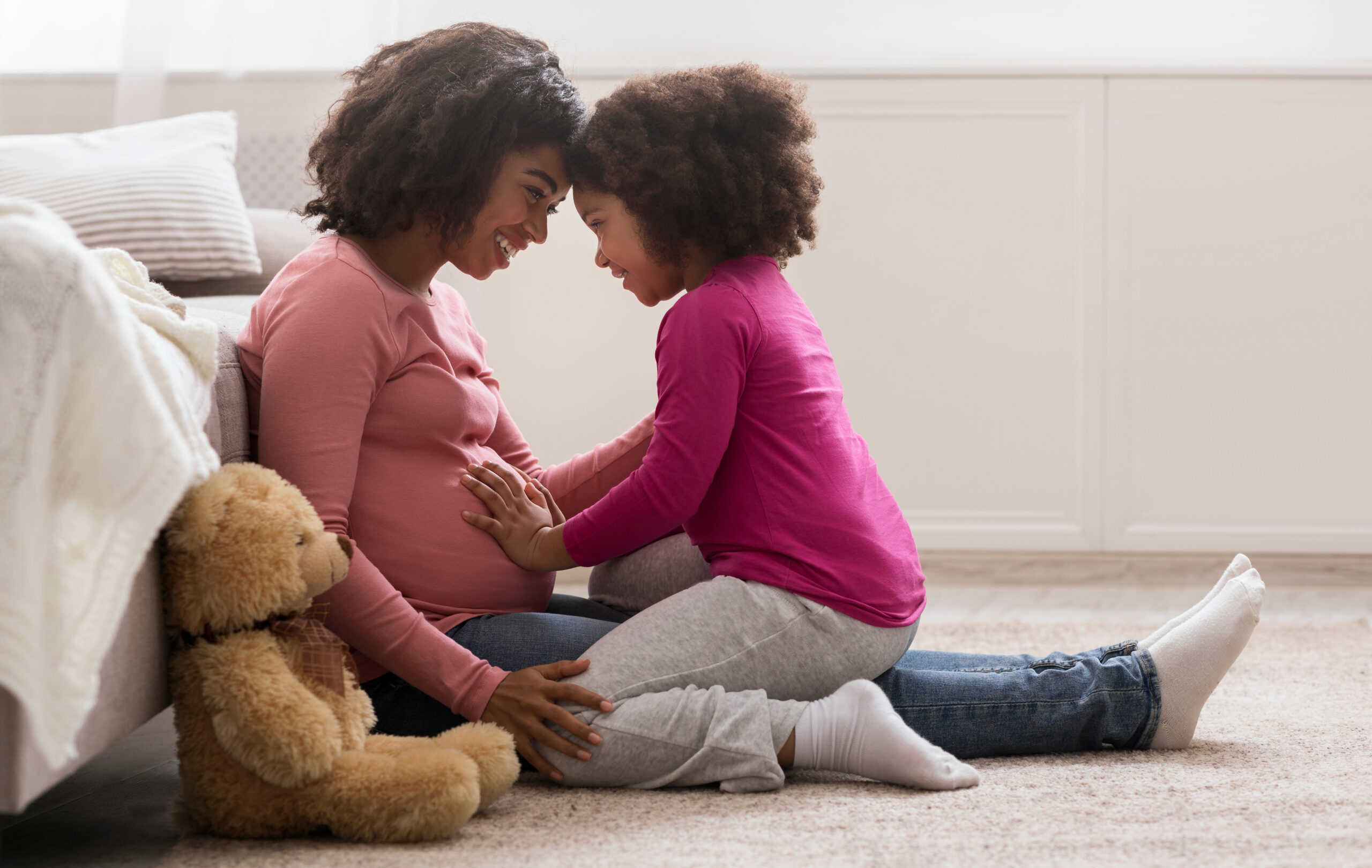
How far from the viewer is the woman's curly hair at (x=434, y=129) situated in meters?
1.06

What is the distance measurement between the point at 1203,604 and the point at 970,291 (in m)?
1.11

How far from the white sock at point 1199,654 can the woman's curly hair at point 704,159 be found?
55 cm

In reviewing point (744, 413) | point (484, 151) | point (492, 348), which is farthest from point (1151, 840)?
point (492, 348)

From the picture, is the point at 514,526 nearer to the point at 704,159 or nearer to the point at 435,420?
the point at 435,420

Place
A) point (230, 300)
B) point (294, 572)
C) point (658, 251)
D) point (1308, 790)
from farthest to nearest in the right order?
point (230, 300) < point (658, 251) < point (1308, 790) < point (294, 572)

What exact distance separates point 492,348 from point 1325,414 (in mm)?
1554

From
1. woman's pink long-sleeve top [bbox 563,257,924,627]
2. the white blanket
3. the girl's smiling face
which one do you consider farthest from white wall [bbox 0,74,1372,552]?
the white blanket

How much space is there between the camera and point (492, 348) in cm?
221

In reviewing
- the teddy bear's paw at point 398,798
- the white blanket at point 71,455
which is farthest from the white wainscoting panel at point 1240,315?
the white blanket at point 71,455

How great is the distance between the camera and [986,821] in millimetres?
912

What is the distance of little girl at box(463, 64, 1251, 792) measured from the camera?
1.00 metres

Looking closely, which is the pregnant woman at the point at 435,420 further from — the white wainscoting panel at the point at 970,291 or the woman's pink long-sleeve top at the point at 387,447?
the white wainscoting panel at the point at 970,291

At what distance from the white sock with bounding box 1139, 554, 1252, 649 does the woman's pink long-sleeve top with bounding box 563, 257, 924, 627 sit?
0.24 metres

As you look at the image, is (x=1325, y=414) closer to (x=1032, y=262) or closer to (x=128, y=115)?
(x=1032, y=262)
